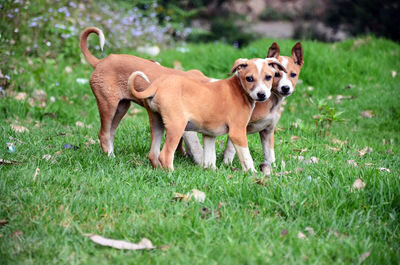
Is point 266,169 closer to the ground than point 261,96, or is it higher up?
closer to the ground

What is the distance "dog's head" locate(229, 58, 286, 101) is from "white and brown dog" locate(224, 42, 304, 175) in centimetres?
27

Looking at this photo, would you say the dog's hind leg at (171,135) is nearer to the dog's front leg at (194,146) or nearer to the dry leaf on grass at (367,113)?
the dog's front leg at (194,146)

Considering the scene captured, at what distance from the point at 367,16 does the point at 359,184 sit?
1083cm

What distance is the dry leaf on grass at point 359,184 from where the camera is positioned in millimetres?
3657

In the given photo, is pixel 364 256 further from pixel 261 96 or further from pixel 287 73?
pixel 287 73

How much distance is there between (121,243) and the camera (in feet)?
9.53

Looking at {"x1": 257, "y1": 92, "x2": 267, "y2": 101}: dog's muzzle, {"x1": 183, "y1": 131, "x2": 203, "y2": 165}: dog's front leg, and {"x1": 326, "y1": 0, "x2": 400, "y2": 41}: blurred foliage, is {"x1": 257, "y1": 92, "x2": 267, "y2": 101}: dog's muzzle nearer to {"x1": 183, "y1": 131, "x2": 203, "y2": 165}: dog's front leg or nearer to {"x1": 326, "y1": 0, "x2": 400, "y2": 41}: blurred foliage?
{"x1": 183, "y1": 131, "x2": 203, "y2": 165}: dog's front leg

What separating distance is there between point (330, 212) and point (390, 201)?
20.6 inches

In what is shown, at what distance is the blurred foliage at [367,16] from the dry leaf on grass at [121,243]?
38.9 feet

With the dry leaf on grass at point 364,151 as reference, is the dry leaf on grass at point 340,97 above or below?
below

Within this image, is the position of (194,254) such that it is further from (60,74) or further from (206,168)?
(60,74)

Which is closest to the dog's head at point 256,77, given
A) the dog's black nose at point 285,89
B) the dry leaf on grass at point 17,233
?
the dog's black nose at point 285,89

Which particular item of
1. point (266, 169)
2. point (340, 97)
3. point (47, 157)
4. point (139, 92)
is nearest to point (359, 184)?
point (266, 169)

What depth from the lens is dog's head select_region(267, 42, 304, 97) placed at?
4.50 meters
